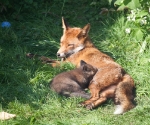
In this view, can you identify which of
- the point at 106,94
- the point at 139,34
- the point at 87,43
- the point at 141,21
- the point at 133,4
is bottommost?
the point at 106,94

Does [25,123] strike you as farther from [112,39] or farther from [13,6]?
[13,6]

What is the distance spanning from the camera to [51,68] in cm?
665

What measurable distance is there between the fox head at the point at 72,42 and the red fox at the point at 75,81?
2.37 feet

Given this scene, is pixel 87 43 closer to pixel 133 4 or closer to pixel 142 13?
pixel 142 13

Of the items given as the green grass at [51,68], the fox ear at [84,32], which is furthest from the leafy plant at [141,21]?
the fox ear at [84,32]

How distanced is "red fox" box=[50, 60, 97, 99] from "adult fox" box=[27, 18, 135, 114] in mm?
113

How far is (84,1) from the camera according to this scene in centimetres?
913

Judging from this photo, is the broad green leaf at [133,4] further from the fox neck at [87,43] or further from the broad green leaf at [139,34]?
the fox neck at [87,43]

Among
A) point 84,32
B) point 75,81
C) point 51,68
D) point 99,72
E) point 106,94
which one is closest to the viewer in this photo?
point 106,94

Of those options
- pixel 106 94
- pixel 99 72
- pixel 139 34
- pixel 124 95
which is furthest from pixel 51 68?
pixel 139 34

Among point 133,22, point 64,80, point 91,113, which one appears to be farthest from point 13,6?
point 91,113

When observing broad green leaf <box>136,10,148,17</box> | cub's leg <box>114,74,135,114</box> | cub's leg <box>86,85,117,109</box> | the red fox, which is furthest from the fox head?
cub's leg <box>86,85,117,109</box>

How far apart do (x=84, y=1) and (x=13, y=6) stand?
4.99 ft

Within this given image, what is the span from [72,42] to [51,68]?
0.68m
